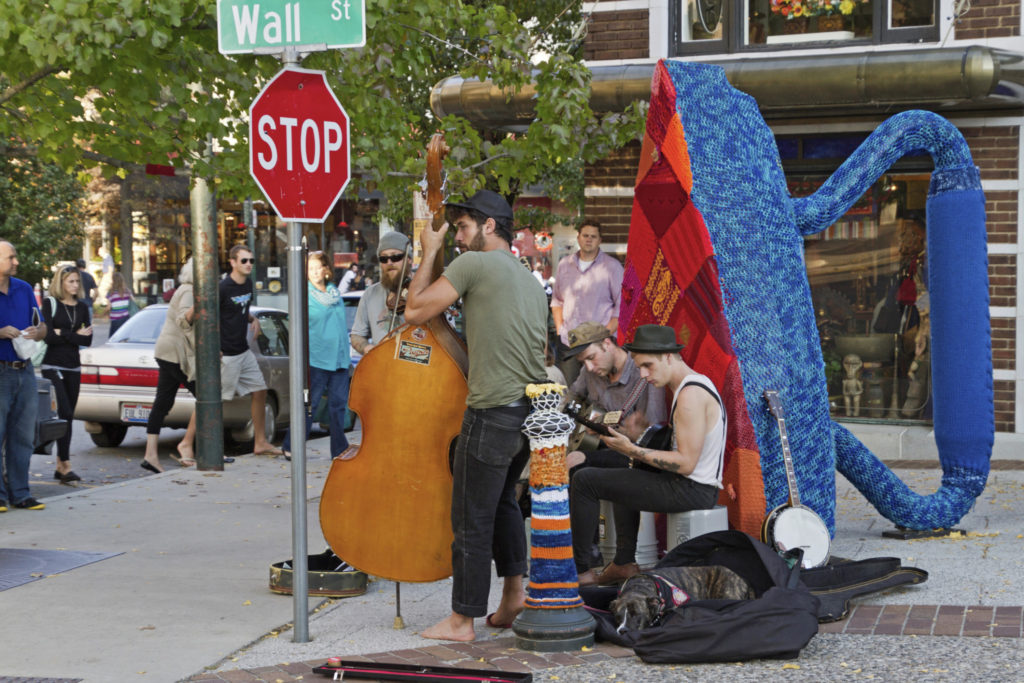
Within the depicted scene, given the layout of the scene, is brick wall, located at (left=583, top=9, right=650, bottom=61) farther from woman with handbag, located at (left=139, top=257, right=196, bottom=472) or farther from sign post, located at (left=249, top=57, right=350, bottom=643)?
sign post, located at (left=249, top=57, right=350, bottom=643)

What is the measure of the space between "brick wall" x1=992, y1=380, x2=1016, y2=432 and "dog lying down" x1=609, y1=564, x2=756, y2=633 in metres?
6.16

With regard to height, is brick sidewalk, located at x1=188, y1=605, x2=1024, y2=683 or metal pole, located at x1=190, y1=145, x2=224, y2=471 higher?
metal pole, located at x1=190, y1=145, x2=224, y2=471

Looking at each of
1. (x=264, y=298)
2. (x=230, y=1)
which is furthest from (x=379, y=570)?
(x=264, y=298)

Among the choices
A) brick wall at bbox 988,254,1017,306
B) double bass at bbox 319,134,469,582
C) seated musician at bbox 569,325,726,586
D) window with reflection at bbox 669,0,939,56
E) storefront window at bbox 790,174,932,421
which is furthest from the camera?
storefront window at bbox 790,174,932,421

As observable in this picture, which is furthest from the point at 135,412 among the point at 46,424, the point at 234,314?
the point at 46,424

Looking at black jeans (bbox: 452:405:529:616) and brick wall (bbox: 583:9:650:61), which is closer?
black jeans (bbox: 452:405:529:616)

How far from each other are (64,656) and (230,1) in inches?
115

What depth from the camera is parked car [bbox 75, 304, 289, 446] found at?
40.3 ft

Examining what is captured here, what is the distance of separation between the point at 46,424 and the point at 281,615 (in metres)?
4.13

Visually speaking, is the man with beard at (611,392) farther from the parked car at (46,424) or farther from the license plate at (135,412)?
the license plate at (135,412)

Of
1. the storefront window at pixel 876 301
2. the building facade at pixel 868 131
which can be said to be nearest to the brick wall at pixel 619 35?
the building facade at pixel 868 131

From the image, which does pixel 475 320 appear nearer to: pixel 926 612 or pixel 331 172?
pixel 331 172

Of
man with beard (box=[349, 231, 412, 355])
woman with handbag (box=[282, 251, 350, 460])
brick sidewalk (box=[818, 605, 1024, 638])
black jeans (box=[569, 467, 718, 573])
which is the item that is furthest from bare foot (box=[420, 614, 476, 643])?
woman with handbag (box=[282, 251, 350, 460])

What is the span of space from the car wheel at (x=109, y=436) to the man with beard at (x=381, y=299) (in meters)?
4.30
